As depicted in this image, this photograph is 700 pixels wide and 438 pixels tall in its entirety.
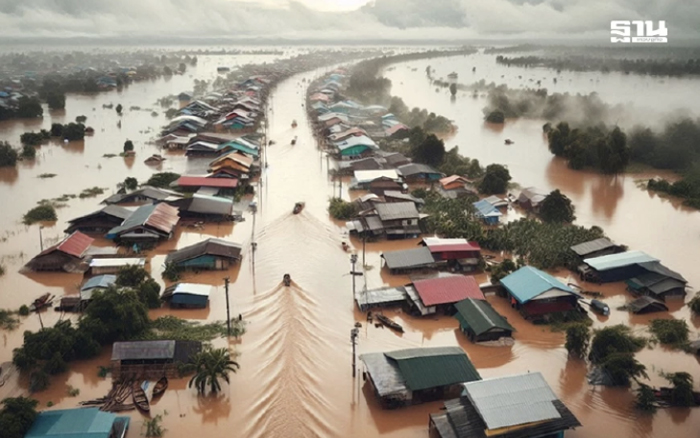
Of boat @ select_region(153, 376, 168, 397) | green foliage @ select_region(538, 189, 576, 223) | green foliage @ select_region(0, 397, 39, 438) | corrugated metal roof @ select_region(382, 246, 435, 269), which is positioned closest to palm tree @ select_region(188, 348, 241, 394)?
boat @ select_region(153, 376, 168, 397)

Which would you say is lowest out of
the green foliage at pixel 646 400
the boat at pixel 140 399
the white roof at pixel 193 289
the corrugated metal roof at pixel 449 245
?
the green foliage at pixel 646 400

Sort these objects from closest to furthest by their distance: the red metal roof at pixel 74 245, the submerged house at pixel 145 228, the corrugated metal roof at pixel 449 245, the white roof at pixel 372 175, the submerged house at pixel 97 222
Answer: the red metal roof at pixel 74 245 → the corrugated metal roof at pixel 449 245 → the submerged house at pixel 145 228 → the submerged house at pixel 97 222 → the white roof at pixel 372 175

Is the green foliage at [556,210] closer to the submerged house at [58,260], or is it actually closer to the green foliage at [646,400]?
the green foliage at [646,400]

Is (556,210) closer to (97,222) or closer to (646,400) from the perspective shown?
(646,400)

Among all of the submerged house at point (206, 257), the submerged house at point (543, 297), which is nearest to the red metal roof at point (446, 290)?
the submerged house at point (543, 297)

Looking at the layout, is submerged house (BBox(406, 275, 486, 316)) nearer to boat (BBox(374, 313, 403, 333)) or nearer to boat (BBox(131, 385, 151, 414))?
boat (BBox(374, 313, 403, 333))

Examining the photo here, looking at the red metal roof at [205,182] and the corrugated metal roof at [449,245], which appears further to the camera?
the red metal roof at [205,182]

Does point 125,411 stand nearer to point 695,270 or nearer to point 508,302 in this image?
point 508,302
